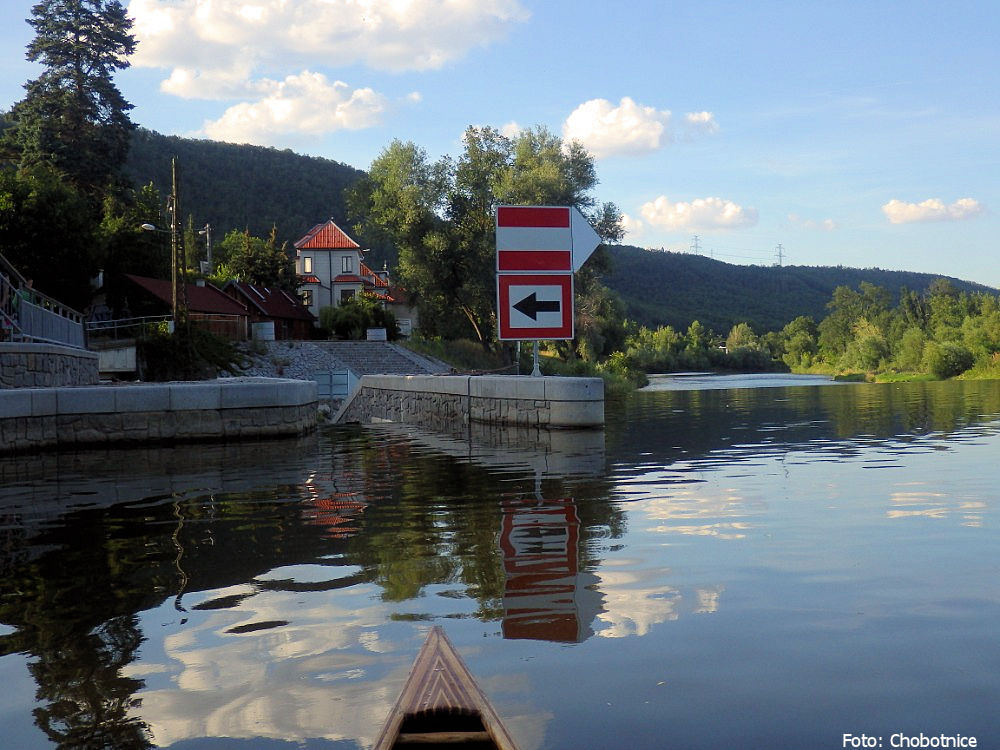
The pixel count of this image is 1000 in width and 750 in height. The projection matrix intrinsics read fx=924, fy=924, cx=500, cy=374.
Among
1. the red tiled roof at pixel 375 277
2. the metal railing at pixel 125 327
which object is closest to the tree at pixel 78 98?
the metal railing at pixel 125 327

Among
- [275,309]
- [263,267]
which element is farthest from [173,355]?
[263,267]

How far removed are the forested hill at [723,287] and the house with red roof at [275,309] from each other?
63.9m

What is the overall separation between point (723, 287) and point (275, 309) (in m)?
109

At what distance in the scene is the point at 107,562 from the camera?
6.32 metres

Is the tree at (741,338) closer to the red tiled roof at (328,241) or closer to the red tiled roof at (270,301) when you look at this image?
the red tiled roof at (328,241)

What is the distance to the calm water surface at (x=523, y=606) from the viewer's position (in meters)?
3.44

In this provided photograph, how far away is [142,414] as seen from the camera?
16109mm

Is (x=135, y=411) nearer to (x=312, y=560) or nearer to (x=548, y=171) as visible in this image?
(x=312, y=560)

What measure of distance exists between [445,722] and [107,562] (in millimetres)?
4047

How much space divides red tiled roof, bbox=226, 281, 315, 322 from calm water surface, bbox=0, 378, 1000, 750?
52.0 m

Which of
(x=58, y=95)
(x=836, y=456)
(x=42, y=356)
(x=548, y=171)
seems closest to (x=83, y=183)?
(x=58, y=95)

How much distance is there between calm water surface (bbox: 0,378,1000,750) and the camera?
3438mm

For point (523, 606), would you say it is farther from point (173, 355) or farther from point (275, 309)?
point (275, 309)

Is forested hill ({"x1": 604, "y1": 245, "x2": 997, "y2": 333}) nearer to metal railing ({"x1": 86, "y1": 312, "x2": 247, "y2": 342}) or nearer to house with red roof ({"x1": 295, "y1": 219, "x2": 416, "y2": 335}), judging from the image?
house with red roof ({"x1": 295, "y1": 219, "x2": 416, "y2": 335})
